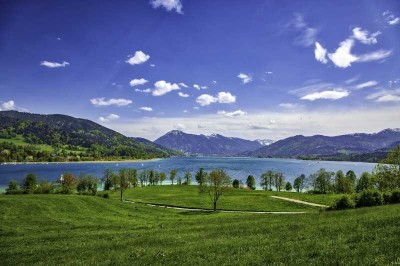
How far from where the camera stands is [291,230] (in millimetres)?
26438

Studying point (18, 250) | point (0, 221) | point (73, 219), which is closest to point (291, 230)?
point (18, 250)

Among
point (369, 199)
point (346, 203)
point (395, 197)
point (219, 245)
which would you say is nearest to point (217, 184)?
point (346, 203)

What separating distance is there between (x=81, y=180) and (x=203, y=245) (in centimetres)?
13821

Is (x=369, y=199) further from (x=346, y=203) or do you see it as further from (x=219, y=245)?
(x=219, y=245)

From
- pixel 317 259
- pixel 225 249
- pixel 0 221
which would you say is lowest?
pixel 0 221

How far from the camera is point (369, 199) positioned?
51.8 m

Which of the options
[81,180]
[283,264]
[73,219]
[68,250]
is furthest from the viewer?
[81,180]

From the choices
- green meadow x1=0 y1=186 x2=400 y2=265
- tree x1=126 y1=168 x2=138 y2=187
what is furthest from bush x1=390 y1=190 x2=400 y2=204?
tree x1=126 y1=168 x2=138 y2=187

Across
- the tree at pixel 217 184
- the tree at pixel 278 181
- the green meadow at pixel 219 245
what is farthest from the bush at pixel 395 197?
the tree at pixel 278 181

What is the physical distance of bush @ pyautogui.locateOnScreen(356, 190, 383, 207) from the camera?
51.0 metres

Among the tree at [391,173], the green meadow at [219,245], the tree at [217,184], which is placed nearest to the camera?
the green meadow at [219,245]

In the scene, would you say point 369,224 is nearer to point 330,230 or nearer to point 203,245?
point 330,230

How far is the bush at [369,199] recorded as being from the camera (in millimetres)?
51000

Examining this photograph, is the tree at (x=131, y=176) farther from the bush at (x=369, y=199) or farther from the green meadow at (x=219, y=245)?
the bush at (x=369, y=199)
